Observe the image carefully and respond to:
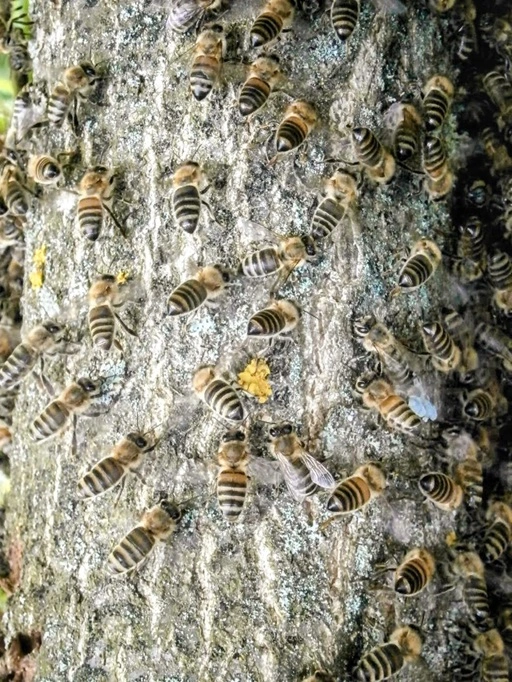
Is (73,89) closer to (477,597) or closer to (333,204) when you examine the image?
(333,204)

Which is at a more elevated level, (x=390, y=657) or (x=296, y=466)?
(x=296, y=466)

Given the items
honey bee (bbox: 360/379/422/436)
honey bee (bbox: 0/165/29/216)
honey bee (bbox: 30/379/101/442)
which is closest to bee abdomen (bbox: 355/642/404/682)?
honey bee (bbox: 360/379/422/436)

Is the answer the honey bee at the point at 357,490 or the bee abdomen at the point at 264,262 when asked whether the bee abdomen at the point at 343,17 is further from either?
the honey bee at the point at 357,490

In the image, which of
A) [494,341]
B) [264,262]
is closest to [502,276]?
[494,341]

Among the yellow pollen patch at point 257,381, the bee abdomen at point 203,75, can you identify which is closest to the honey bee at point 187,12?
the bee abdomen at point 203,75

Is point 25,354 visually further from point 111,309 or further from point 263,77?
point 263,77
